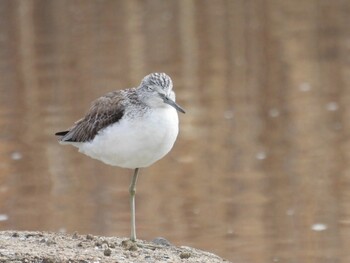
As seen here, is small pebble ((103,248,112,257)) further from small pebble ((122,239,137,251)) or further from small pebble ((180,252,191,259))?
small pebble ((180,252,191,259))

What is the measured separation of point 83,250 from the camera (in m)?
7.04

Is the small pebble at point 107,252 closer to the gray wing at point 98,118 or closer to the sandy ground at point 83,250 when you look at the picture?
the sandy ground at point 83,250

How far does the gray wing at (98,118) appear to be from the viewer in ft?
24.1

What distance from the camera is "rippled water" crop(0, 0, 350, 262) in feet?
34.9

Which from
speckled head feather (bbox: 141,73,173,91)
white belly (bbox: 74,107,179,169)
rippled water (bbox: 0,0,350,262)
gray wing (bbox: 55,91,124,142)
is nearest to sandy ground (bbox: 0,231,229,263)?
white belly (bbox: 74,107,179,169)

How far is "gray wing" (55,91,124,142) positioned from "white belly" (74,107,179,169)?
0.09m

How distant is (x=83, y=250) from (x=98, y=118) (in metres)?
0.95

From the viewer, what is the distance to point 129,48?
20625 mm

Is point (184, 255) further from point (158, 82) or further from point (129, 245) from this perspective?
point (158, 82)

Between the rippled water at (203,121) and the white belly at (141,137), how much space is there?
261 cm

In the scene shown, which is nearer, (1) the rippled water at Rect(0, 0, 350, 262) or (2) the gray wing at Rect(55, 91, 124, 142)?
(2) the gray wing at Rect(55, 91, 124, 142)

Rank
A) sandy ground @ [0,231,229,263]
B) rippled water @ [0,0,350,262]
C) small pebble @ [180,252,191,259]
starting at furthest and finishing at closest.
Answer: rippled water @ [0,0,350,262]
small pebble @ [180,252,191,259]
sandy ground @ [0,231,229,263]

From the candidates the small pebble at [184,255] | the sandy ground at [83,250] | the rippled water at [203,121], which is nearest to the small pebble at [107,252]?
the sandy ground at [83,250]

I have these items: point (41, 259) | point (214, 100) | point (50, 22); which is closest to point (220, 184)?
point (214, 100)
